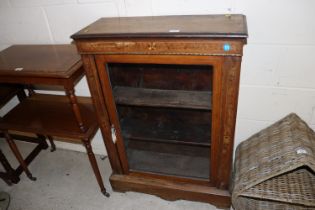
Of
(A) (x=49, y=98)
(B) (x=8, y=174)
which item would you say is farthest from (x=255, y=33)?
(B) (x=8, y=174)

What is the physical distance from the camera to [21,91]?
1.93 m

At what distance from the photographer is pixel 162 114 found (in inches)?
68.9

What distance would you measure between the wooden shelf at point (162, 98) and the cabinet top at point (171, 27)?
1.24ft

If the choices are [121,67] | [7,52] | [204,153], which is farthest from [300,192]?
[7,52]

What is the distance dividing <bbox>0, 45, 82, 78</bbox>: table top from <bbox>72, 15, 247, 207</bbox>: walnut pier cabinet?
0.17m

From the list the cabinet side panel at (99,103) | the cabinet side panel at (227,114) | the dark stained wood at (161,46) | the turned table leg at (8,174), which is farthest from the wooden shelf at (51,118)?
the cabinet side panel at (227,114)

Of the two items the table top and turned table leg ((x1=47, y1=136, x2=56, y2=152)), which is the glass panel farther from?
turned table leg ((x1=47, y1=136, x2=56, y2=152))

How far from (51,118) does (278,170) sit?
1382mm

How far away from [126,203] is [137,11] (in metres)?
1.24

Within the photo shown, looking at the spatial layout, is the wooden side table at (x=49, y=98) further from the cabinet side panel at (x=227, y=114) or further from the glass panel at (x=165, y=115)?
the cabinet side panel at (x=227, y=114)

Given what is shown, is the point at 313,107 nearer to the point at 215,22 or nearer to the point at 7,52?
the point at 215,22

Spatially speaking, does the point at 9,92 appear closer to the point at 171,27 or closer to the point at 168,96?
the point at 168,96

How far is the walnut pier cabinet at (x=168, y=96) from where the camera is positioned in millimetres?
1082

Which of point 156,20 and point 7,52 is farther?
point 7,52
